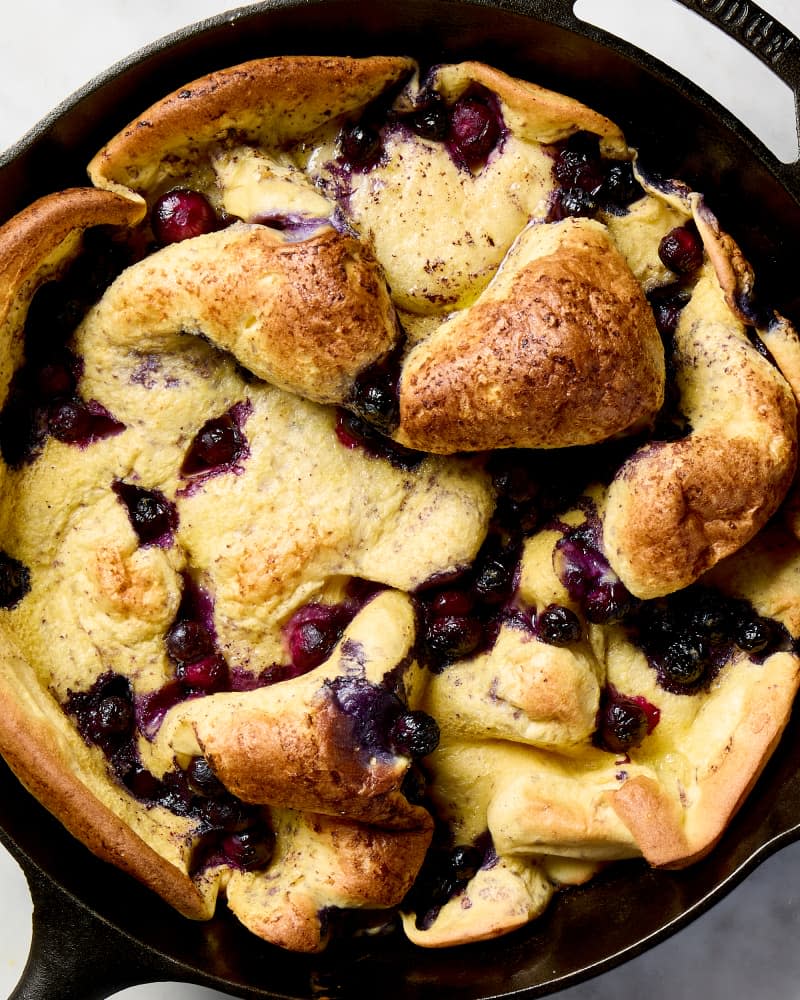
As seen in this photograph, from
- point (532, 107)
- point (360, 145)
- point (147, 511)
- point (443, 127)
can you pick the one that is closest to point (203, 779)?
point (147, 511)

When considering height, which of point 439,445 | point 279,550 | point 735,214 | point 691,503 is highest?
point 735,214

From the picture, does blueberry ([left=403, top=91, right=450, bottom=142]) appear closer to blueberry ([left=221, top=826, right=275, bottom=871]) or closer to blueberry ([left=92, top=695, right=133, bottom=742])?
blueberry ([left=92, top=695, right=133, bottom=742])

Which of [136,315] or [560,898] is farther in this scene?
[560,898]

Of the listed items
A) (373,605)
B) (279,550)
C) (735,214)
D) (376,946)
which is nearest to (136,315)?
(279,550)

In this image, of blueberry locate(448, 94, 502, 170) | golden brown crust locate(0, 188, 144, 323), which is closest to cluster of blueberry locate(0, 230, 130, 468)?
golden brown crust locate(0, 188, 144, 323)

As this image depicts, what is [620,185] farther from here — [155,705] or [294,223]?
[155,705]

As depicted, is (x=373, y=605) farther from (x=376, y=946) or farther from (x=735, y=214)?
(x=735, y=214)

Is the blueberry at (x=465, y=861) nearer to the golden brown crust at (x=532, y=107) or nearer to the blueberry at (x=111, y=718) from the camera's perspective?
the blueberry at (x=111, y=718)
